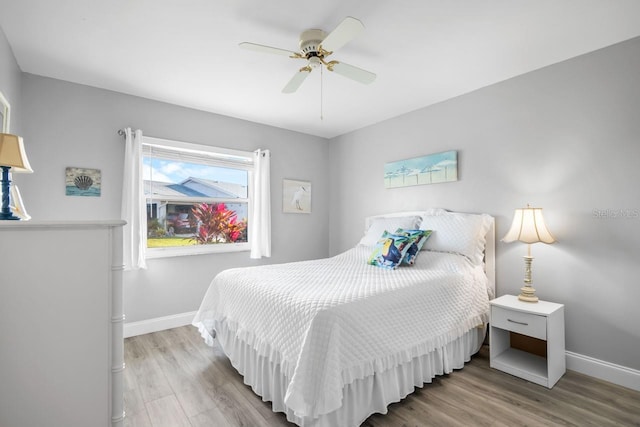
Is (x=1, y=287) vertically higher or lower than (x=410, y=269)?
higher

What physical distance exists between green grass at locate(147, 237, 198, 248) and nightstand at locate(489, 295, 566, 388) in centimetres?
315

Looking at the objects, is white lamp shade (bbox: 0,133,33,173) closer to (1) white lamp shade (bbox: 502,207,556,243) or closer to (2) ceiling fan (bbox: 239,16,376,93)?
(2) ceiling fan (bbox: 239,16,376,93)

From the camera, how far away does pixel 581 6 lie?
1850mm

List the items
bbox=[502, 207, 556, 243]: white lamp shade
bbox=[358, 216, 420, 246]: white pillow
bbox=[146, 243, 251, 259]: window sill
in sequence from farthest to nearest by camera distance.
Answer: bbox=[146, 243, 251, 259]: window sill < bbox=[358, 216, 420, 246]: white pillow < bbox=[502, 207, 556, 243]: white lamp shade

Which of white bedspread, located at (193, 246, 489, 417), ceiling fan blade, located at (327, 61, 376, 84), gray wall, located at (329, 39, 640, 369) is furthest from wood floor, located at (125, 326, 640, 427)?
ceiling fan blade, located at (327, 61, 376, 84)

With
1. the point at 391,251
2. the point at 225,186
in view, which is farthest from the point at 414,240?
the point at 225,186

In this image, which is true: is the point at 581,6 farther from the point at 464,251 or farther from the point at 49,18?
the point at 49,18

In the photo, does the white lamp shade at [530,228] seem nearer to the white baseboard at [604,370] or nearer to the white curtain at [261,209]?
the white baseboard at [604,370]

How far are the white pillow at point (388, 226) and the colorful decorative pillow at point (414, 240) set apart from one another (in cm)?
18

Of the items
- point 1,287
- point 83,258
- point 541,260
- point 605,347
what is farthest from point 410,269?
point 1,287

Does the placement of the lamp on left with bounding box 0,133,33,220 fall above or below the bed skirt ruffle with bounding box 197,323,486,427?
above

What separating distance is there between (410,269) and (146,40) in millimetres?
2655

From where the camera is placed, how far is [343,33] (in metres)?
1.76

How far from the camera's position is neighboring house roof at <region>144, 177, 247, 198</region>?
3.38 m
